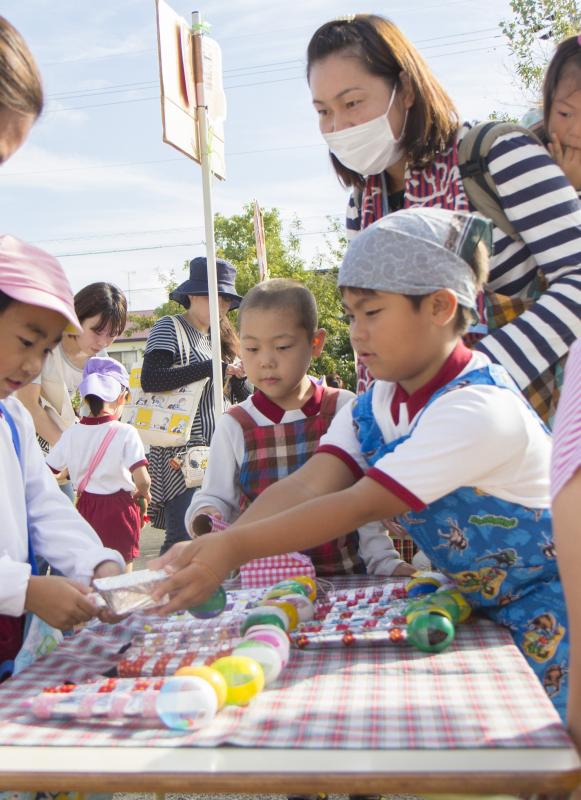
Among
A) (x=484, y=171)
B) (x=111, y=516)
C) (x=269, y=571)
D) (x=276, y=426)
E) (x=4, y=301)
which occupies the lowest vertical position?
(x=111, y=516)

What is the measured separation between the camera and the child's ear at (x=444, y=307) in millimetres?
1855

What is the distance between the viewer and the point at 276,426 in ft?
8.71

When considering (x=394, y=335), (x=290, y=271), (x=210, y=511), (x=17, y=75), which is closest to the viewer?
(x=394, y=335)

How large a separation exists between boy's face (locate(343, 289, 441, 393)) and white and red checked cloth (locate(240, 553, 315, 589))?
2.03ft

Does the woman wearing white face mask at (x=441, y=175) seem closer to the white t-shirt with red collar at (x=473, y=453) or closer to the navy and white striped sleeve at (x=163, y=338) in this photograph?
the white t-shirt with red collar at (x=473, y=453)

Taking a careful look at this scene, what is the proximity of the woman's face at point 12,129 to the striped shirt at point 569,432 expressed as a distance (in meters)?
1.45

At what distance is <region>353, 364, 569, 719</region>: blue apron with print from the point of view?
1654 mm

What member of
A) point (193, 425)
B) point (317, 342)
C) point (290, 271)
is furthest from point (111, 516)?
point (290, 271)

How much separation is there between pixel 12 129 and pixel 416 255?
1.03 m

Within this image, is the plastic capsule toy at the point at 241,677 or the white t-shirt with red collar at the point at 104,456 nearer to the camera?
the plastic capsule toy at the point at 241,677

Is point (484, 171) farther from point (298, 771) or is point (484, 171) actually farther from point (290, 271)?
point (290, 271)

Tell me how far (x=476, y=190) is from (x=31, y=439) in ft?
4.38

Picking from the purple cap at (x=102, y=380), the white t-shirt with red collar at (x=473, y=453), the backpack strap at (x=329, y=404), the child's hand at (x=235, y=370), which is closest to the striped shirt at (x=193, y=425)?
the child's hand at (x=235, y=370)

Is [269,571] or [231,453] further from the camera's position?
[231,453]
